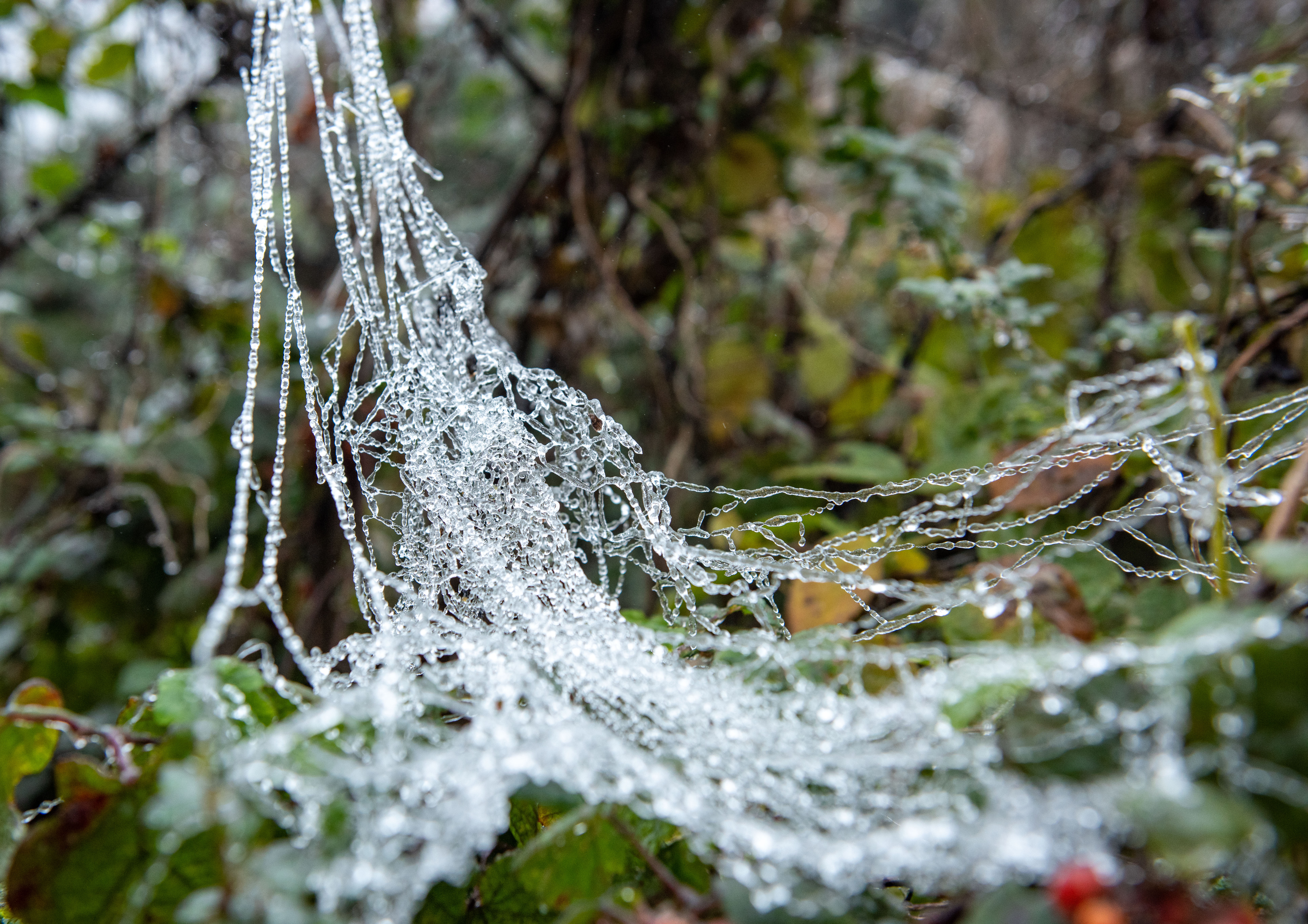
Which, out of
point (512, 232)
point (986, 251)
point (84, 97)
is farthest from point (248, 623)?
point (84, 97)

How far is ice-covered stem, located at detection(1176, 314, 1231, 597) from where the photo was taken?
42 centimetres

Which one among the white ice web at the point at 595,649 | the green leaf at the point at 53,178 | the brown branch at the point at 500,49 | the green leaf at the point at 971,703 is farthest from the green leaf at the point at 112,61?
the green leaf at the point at 971,703

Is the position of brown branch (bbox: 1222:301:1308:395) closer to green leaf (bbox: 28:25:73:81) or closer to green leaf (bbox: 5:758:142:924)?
green leaf (bbox: 5:758:142:924)

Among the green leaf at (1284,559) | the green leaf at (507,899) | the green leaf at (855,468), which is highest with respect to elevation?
the green leaf at (1284,559)

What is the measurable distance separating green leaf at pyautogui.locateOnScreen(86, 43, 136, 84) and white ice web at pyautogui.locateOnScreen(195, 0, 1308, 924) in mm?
920

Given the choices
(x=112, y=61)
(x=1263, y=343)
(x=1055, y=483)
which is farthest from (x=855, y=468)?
(x=112, y=61)

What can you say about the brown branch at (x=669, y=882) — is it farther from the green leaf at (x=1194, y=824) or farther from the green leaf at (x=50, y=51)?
the green leaf at (x=50, y=51)

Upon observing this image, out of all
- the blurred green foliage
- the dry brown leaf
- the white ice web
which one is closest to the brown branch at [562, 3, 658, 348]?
the blurred green foliage

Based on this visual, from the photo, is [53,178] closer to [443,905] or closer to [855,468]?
[855,468]

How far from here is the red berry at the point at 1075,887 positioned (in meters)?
0.30

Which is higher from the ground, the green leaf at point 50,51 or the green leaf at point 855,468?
the green leaf at point 50,51

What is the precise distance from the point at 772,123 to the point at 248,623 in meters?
1.29

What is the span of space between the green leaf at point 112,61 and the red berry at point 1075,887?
1.81 metres

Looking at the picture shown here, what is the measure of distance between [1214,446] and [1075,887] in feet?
1.15
